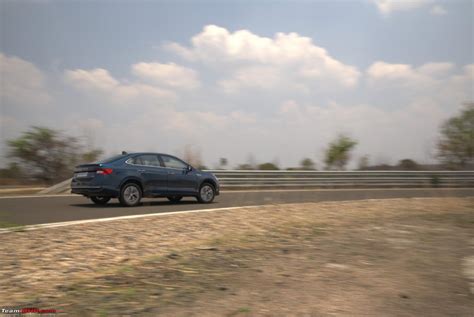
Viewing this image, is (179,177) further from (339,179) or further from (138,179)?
(339,179)

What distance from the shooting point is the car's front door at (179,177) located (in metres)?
12.8

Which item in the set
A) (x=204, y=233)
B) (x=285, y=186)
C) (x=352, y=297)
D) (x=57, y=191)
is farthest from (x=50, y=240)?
(x=285, y=186)

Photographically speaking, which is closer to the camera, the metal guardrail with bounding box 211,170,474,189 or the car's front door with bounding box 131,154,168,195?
the car's front door with bounding box 131,154,168,195

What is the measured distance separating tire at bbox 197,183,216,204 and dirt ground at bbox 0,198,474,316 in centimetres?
502

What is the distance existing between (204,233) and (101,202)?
652 centimetres

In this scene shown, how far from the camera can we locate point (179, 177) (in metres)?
12.9

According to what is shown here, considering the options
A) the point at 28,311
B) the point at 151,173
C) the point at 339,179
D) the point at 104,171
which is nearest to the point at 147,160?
the point at 151,173

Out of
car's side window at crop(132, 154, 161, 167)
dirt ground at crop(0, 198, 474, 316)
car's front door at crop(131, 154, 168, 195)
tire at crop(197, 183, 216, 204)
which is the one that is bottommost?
dirt ground at crop(0, 198, 474, 316)

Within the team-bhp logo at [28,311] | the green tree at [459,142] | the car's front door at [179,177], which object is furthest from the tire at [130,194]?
the green tree at [459,142]

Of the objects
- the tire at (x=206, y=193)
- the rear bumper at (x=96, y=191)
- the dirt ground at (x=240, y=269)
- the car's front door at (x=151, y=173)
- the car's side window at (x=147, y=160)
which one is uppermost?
the car's side window at (x=147, y=160)

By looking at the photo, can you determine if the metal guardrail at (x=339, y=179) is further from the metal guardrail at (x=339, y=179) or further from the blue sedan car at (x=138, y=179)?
the blue sedan car at (x=138, y=179)

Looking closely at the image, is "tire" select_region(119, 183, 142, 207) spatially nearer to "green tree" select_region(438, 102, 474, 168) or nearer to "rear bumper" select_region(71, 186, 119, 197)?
"rear bumper" select_region(71, 186, 119, 197)

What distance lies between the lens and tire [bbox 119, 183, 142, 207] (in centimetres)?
1180

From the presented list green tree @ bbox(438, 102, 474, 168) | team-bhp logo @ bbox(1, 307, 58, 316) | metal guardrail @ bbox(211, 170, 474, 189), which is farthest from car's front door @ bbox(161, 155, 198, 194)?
green tree @ bbox(438, 102, 474, 168)
